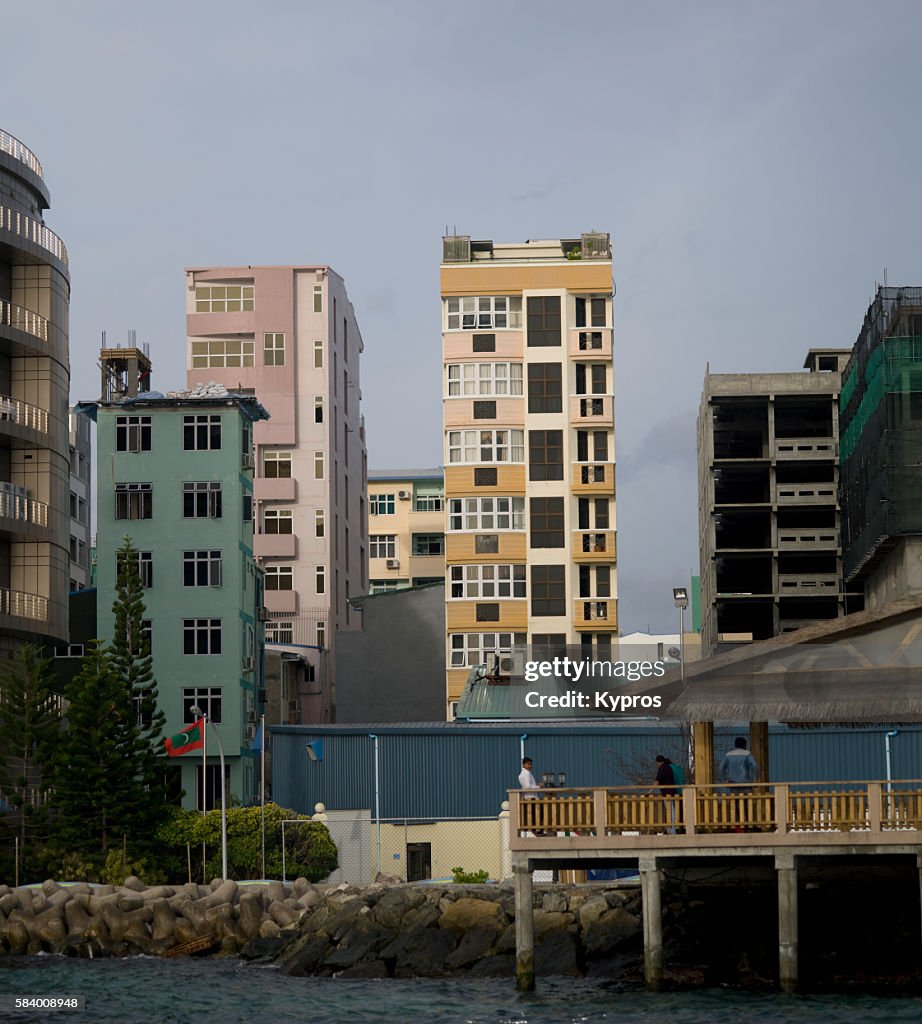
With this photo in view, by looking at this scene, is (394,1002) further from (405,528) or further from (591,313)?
(405,528)

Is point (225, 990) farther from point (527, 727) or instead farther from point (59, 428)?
point (59, 428)

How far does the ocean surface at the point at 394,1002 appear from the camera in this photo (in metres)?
29.7

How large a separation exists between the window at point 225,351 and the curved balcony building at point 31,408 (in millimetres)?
24620

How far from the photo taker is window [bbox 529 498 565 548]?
251ft

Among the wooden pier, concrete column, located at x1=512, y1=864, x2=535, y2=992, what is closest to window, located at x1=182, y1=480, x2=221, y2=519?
concrete column, located at x1=512, y1=864, x2=535, y2=992

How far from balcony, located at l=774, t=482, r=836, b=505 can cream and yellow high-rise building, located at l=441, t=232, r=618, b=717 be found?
835 inches

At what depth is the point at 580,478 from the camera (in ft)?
253

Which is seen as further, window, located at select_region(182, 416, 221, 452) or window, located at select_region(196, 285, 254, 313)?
window, located at select_region(196, 285, 254, 313)

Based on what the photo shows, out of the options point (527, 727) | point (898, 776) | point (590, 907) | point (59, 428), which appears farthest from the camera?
point (59, 428)

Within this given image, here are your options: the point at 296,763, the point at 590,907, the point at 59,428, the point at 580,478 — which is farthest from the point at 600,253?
the point at 590,907

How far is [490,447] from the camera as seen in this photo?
76875mm

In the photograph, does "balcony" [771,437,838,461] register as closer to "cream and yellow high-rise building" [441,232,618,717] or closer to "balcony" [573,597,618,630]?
"cream and yellow high-rise building" [441,232,618,717]

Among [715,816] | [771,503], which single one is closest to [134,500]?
[771,503]

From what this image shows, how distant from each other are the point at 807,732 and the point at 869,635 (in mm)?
21138
